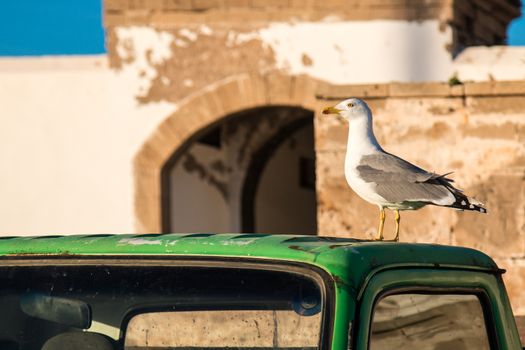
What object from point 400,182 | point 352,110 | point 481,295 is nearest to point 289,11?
point 352,110

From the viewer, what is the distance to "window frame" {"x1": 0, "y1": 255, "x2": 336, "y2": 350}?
2.96m

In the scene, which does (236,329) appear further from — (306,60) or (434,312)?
(306,60)

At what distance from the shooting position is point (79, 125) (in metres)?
16.4

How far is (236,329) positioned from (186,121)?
42.3ft

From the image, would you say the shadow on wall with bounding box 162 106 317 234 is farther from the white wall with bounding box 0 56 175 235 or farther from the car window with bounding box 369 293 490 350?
the car window with bounding box 369 293 490 350

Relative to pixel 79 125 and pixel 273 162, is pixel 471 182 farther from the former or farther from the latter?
pixel 273 162

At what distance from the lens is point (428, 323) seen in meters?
3.38

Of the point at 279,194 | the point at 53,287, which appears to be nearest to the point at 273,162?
the point at 279,194

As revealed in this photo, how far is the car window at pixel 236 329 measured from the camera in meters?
3.06

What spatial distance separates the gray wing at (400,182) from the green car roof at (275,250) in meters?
2.00

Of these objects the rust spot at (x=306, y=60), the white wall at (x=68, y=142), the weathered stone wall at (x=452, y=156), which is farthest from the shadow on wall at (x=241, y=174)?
the weathered stone wall at (x=452, y=156)

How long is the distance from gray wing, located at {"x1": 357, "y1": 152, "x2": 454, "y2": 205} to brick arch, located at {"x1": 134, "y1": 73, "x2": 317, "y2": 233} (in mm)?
10196

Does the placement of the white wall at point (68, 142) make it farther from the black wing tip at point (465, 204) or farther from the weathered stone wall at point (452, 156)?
the black wing tip at point (465, 204)

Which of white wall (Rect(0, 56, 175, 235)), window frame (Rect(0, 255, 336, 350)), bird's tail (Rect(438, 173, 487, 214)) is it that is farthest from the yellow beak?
white wall (Rect(0, 56, 175, 235))
